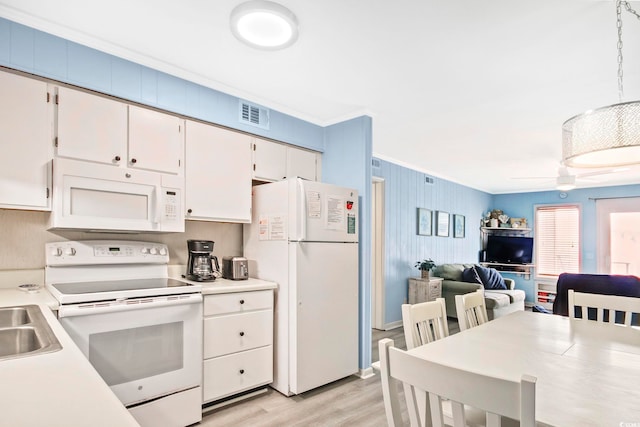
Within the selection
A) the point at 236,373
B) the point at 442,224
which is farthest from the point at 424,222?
the point at 236,373

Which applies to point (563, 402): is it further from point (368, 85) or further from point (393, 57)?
point (368, 85)

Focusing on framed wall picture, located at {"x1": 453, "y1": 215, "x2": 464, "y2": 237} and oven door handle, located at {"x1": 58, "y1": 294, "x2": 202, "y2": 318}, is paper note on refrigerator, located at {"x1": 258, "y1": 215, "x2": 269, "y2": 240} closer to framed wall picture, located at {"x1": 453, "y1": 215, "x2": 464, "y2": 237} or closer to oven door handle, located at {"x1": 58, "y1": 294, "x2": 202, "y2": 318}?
oven door handle, located at {"x1": 58, "y1": 294, "x2": 202, "y2": 318}

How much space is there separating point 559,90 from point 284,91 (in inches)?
84.8

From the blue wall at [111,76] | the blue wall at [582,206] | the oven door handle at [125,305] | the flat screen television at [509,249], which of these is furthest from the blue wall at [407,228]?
the oven door handle at [125,305]

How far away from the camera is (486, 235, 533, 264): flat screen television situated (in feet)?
24.0

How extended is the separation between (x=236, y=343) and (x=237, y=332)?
76mm

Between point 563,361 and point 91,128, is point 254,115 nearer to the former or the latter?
point 91,128

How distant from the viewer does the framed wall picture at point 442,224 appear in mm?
6168

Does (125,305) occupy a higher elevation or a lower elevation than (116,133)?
lower

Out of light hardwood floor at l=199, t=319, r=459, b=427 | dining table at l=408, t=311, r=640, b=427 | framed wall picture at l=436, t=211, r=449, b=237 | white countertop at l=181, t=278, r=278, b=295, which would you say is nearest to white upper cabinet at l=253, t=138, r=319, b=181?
white countertop at l=181, t=278, r=278, b=295

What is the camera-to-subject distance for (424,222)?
5812mm

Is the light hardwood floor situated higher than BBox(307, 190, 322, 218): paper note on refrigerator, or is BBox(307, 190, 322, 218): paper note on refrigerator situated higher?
BBox(307, 190, 322, 218): paper note on refrigerator

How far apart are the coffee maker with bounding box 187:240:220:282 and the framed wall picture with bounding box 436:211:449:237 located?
4412 millimetres

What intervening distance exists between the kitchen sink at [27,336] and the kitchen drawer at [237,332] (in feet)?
3.52
